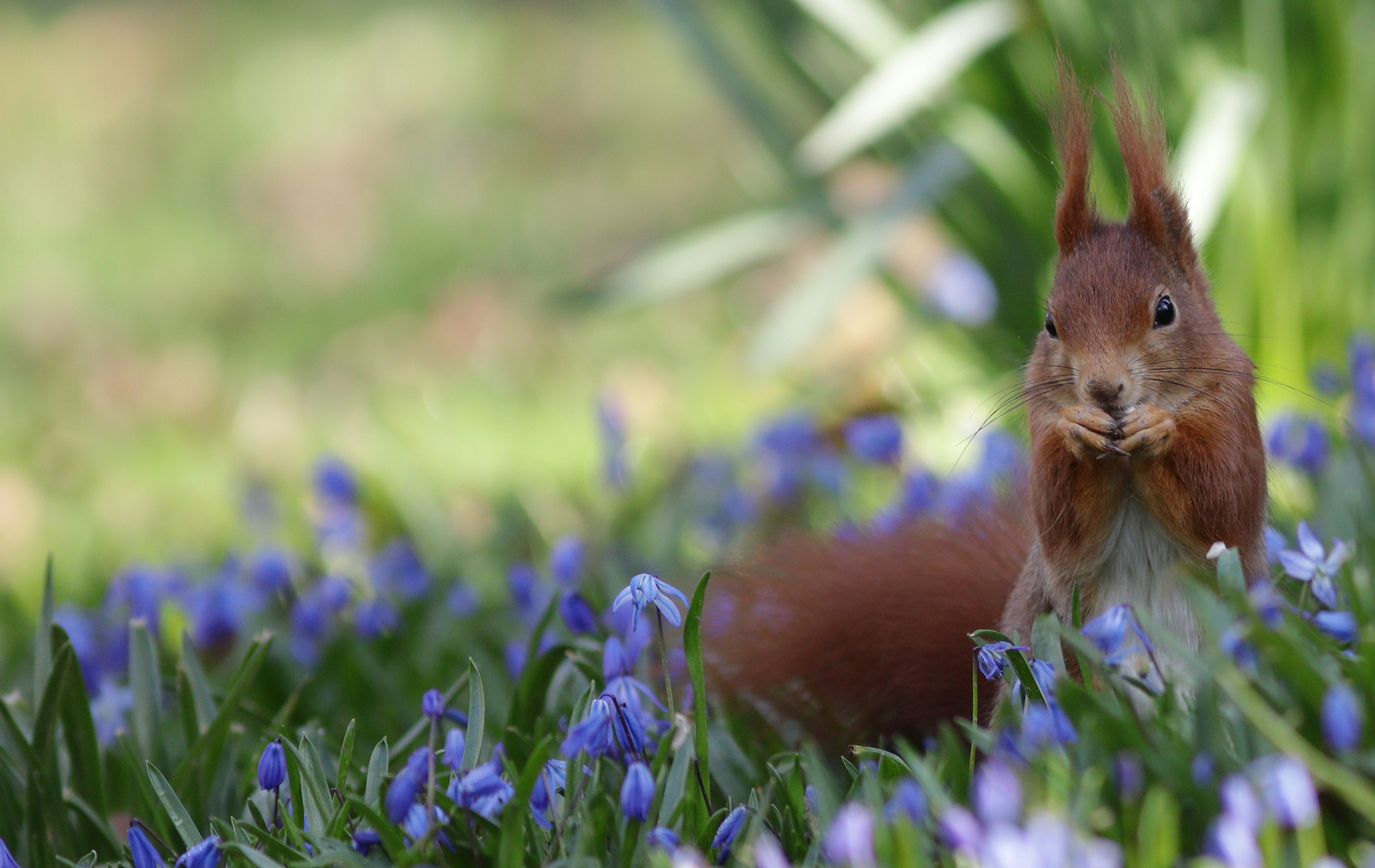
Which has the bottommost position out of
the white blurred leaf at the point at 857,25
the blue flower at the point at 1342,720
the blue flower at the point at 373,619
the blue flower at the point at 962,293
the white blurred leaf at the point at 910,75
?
the blue flower at the point at 373,619

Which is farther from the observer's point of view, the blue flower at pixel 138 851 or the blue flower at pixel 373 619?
the blue flower at pixel 373 619

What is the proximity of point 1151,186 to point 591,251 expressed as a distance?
4.78 meters

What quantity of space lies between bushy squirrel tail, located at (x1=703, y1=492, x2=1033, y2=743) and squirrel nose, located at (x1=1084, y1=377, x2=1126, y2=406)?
33 centimetres

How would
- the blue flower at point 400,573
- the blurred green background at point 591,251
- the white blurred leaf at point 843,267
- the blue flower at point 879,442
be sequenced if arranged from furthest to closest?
the blurred green background at point 591,251 → the white blurred leaf at point 843,267 → the blue flower at point 879,442 → the blue flower at point 400,573

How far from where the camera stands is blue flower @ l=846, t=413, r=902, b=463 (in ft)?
9.18

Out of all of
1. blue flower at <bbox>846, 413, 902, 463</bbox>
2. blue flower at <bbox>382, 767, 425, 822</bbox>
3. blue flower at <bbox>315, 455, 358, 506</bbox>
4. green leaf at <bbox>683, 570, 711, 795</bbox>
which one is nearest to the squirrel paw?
green leaf at <bbox>683, 570, 711, 795</bbox>

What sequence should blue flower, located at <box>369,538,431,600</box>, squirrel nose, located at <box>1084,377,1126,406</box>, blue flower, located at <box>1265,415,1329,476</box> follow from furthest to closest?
blue flower, located at <box>369,538,431,600</box>
blue flower, located at <box>1265,415,1329,476</box>
squirrel nose, located at <box>1084,377,1126,406</box>

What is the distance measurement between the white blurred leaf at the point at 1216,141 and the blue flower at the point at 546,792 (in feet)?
6.96

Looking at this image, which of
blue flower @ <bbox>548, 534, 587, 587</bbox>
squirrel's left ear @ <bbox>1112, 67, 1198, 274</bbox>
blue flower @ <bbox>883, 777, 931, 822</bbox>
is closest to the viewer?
blue flower @ <bbox>883, 777, 931, 822</bbox>

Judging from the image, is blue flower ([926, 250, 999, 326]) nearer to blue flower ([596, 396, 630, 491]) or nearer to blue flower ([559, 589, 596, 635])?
blue flower ([596, 396, 630, 491])

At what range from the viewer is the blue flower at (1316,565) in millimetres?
1439

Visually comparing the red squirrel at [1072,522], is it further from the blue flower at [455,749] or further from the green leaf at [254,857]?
the green leaf at [254,857]

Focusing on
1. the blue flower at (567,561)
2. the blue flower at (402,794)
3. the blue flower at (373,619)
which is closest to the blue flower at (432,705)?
the blue flower at (402,794)

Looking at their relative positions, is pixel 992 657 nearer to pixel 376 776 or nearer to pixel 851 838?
pixel 851 838
